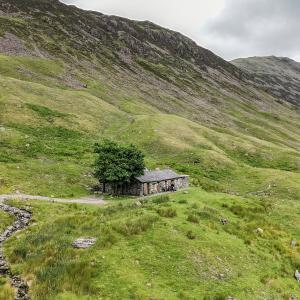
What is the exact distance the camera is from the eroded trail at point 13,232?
2545 cm

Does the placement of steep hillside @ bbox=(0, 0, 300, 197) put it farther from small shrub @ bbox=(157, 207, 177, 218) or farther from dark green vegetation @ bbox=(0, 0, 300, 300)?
small shrub @ bbox=(157, 207, 177, 218)

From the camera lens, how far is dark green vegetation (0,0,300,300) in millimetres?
27406

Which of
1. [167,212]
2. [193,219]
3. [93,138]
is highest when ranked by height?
[93,138]

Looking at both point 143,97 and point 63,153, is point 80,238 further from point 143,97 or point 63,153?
point 143,97

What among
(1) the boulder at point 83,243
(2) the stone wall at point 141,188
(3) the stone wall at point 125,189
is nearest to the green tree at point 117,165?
(3) the stone wall at point 125,189

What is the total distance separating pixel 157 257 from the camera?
29.2m

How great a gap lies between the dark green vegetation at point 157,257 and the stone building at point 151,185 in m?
21.5

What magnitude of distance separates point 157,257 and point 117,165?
34.1 m

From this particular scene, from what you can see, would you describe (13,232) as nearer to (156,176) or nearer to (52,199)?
(52,199)

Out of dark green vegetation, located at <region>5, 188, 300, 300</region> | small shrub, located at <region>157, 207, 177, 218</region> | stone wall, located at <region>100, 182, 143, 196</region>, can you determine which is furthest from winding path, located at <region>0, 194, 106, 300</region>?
small shrub, located at <region>157, 207, 177, 218</region>

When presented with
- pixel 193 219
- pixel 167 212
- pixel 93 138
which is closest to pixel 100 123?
pixel 93 138

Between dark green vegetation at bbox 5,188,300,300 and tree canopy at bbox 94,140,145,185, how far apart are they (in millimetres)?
20037

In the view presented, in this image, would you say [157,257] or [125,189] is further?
[125,189]

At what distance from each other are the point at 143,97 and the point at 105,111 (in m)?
43.4
